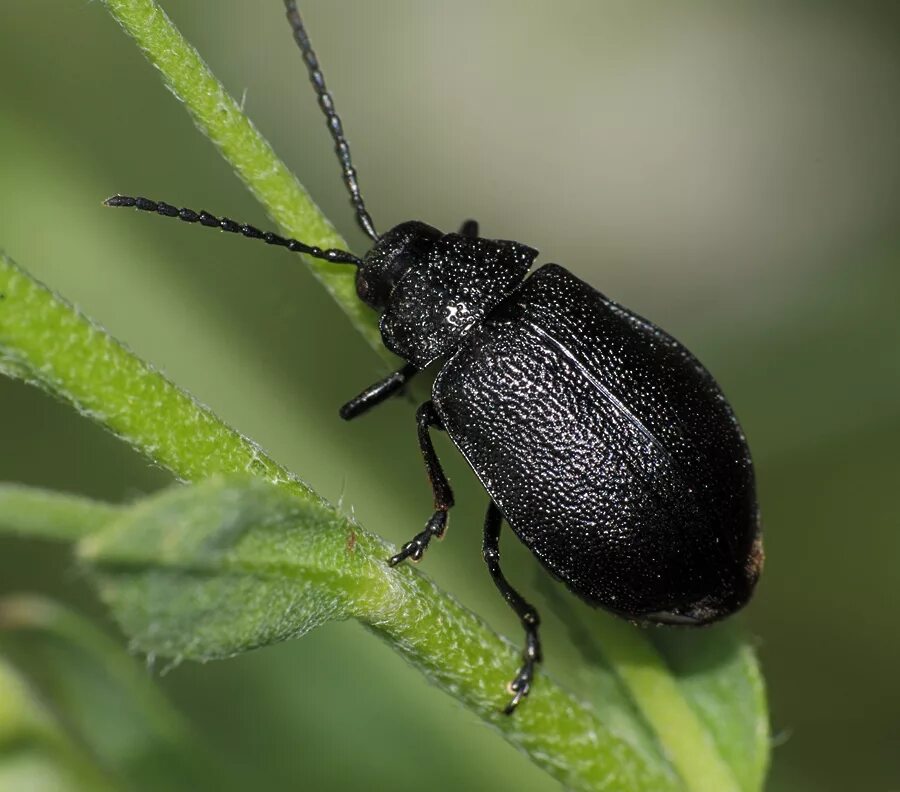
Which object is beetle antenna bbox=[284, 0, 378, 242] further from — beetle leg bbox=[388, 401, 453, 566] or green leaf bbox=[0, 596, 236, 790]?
green leaf bbox=[0, 596, 236, 790]

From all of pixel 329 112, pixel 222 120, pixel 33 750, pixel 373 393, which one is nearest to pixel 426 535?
pixel 373 393

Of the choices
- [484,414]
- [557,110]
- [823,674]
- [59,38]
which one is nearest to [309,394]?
[484,414]

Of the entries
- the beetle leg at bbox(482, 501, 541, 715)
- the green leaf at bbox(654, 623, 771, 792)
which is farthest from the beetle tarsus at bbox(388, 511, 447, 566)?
the green leaf at bbox(654, 623, 771, 792)

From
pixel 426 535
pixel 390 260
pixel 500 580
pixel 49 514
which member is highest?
pixel 49 514

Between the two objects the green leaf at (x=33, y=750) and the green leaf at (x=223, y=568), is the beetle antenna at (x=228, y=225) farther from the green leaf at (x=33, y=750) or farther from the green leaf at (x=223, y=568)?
the green leaf at (x=33, y=750)

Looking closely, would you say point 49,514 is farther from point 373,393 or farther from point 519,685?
point 373,393

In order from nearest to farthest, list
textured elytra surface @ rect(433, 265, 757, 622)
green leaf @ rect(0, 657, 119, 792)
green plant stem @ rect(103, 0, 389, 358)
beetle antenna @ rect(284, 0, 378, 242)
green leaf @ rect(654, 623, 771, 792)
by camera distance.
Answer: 1. green plant stem @ rect(103, 0, 389, 358)
2. green leaf @ rect(0, 657, 119, 792)
3. green leaf @ rect(654, 623, 771, 792)
4. textured elytra surface @ rect(433, 265, 757, 622)
5. beetle antenna @ rect(284, 0, 378, 242)
